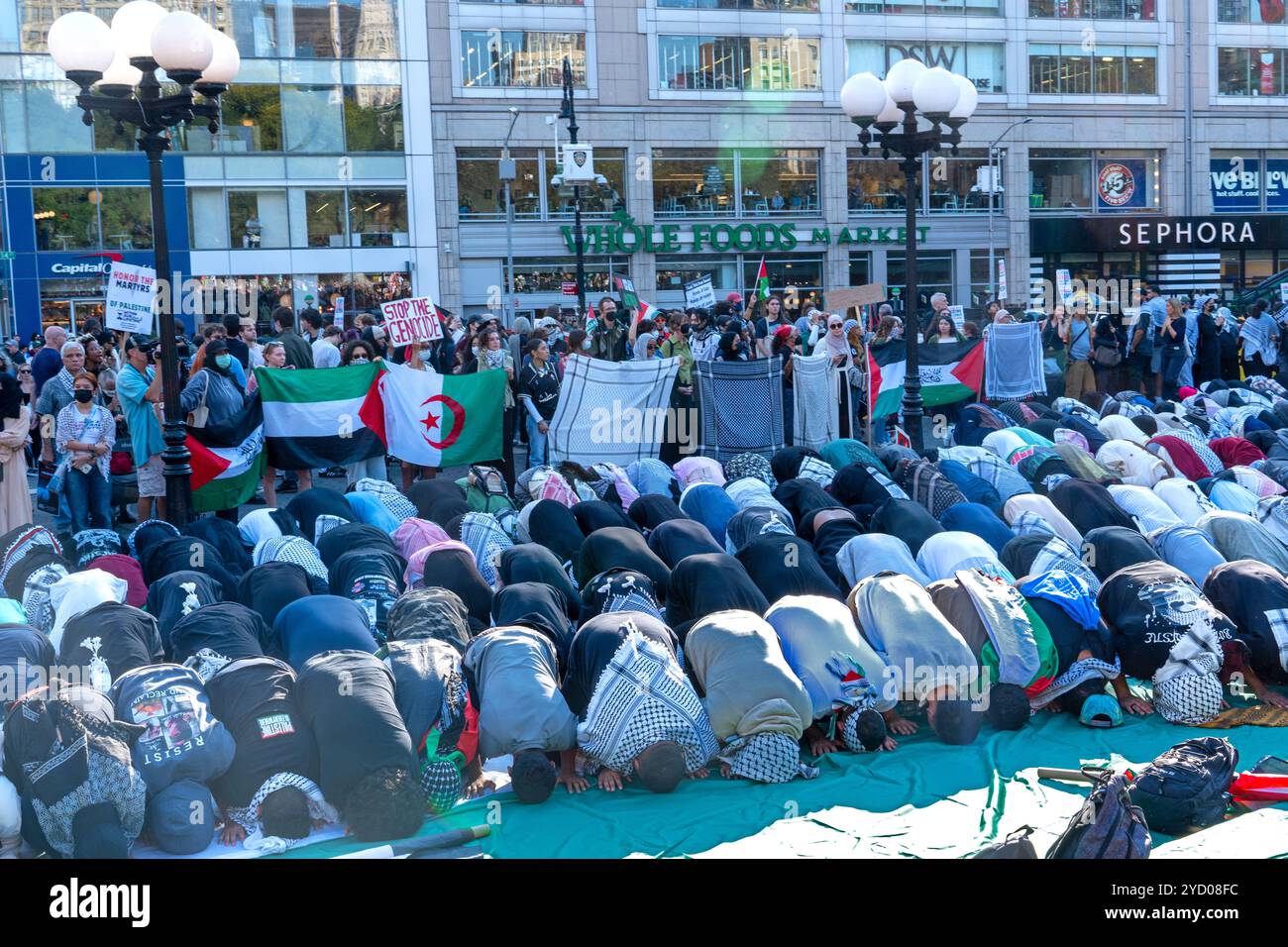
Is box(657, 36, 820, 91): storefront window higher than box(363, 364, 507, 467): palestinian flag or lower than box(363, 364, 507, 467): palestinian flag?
higher

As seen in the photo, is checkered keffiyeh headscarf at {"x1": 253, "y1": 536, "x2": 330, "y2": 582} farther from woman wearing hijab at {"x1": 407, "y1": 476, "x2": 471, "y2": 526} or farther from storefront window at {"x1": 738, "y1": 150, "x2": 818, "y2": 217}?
storefront window at {"x1": 738, "y1": 150, "x2": 818, "y2": 217}

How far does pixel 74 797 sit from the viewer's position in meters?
5.96

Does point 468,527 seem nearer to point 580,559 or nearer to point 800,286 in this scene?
point 580,559

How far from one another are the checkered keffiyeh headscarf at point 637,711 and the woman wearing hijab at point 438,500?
3974 mm

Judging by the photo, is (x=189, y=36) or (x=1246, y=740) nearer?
(x=1246, y=740)

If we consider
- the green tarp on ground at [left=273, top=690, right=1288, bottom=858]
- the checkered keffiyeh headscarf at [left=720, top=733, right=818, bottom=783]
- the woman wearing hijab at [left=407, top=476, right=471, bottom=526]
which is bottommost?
the green tarp on ground at [left=273, top=690, right=1288, bottom=858]

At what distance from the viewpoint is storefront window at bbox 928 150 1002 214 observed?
143 ft

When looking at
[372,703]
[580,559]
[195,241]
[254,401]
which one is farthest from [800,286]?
[372,703]

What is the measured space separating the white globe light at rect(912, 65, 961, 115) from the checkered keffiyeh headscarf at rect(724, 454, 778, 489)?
12.8 feet

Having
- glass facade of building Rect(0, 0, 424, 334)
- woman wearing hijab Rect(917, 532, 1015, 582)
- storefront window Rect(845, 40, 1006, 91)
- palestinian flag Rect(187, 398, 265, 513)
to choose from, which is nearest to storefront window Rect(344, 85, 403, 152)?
glass facade of building Rect(0, 0, 424, 334)

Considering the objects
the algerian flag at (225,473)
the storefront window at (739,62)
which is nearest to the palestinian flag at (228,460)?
the algerian flag at (225,473)

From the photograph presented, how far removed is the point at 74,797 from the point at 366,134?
34.9 metres

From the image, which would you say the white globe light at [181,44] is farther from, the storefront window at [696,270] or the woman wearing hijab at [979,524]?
the storefront window at [696,270]

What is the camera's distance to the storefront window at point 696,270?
41.4 metres
